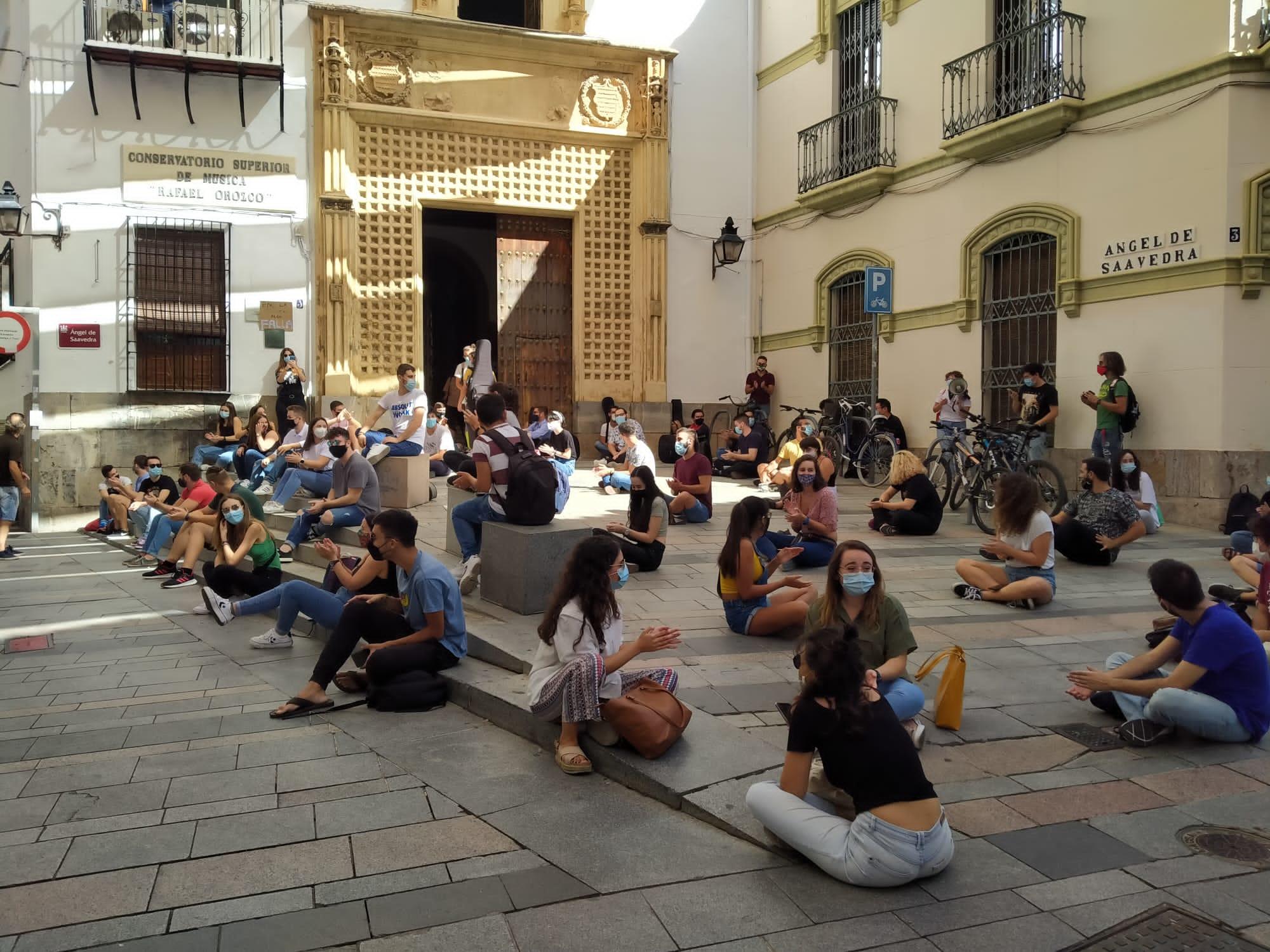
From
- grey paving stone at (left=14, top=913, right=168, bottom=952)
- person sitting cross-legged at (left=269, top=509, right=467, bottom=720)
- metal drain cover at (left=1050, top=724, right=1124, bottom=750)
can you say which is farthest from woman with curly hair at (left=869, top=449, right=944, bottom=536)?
grey paving stone at (left=14, top=913, right=168, bottom=952)

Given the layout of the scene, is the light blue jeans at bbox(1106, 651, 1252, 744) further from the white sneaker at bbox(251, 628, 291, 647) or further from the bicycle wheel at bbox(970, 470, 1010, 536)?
the bicycle wheel at bbox(970, 470, 1010, 536)

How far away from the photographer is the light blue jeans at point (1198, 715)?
489 cm

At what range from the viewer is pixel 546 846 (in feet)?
13.5

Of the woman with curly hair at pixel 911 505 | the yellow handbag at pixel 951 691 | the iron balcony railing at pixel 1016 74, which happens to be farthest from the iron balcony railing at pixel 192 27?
the yellow handbag at pixel 951 691

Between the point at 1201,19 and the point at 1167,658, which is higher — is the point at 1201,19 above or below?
above

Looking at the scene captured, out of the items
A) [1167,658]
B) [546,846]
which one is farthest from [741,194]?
[546,846]

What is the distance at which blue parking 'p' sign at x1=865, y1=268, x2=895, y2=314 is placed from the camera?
50.0 feet

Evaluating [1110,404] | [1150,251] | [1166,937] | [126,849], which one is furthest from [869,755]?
[1150,251]

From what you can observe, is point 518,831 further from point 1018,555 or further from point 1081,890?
point 1018,555

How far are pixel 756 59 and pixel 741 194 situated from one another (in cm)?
253

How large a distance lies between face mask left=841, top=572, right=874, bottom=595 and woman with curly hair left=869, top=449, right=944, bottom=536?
6155 mm

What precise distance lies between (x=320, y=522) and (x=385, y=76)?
10.4m

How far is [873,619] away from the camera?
16.5 feet

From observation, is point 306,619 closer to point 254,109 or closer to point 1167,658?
point 1167,658
